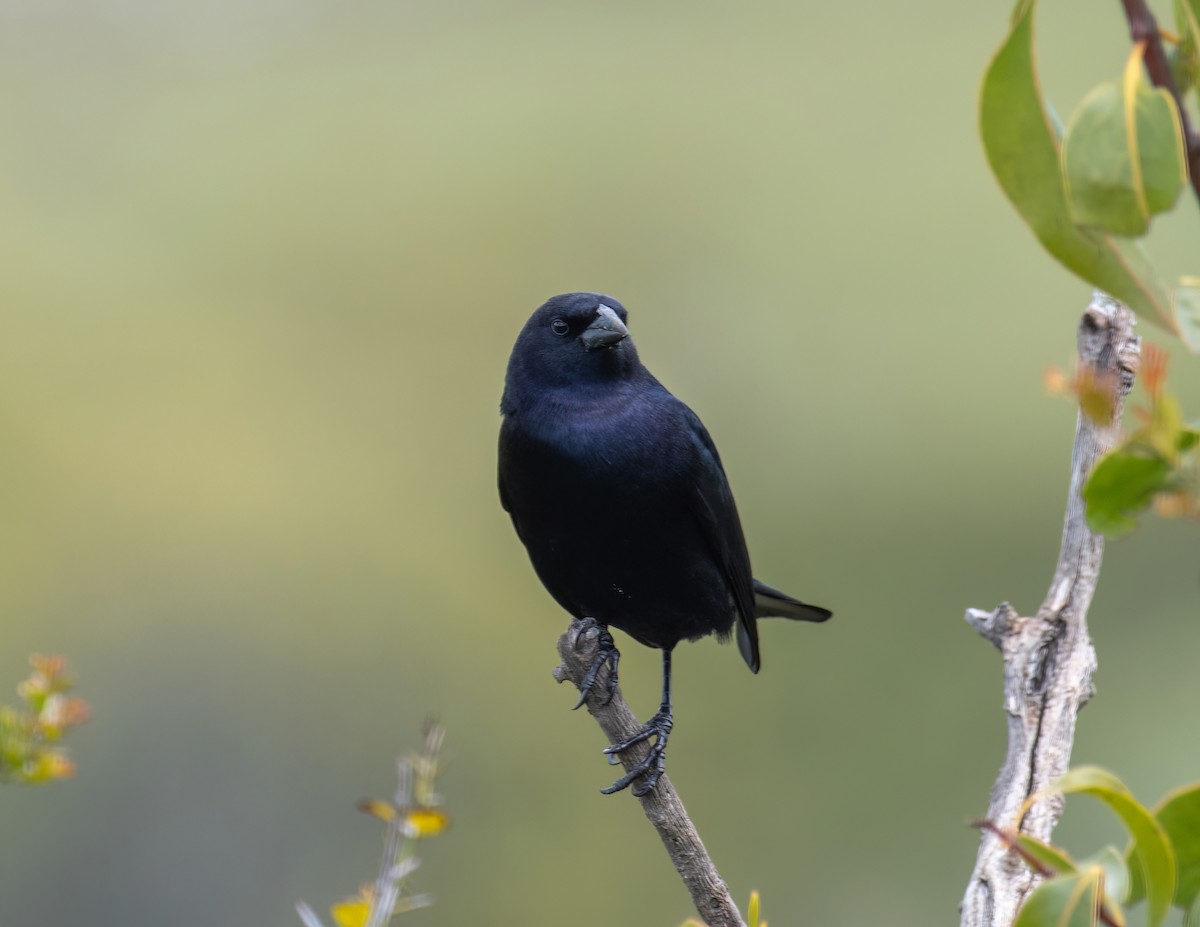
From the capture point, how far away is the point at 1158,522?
6.88m

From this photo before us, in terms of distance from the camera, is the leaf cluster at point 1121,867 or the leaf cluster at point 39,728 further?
the leaf cluster at point 39,728

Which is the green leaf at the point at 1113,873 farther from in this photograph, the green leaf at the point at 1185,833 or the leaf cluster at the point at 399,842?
the leaf cluster at the point at 399,842

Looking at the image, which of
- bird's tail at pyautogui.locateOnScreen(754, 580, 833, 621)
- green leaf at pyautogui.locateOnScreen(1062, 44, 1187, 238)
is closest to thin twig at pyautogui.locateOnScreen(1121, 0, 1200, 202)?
green leaf at pyautogui.locateOnScreen(1062, 44, 1187, 238)

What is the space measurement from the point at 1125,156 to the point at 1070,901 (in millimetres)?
605

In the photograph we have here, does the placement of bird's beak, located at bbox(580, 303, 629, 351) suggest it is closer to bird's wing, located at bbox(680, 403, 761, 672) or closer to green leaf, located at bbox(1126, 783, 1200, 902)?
bird's wing, located at bbox(680, 403, 761, 672)

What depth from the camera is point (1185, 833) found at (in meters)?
1.28

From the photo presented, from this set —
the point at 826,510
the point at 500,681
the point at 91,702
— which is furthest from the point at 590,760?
the point at 91,702

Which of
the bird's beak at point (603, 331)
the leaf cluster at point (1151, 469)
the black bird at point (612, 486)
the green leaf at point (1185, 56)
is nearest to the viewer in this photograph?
the leaf cluster at point (1151, 469)

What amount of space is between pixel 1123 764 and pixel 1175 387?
2.01 meters

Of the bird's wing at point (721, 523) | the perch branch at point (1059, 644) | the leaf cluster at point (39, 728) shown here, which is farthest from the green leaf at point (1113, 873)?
the bird's wing at point (721, 523)

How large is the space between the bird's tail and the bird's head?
3.44ft

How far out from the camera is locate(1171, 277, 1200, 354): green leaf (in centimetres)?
108

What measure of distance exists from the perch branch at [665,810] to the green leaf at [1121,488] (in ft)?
5.99

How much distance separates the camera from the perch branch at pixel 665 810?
2795 millimetres
